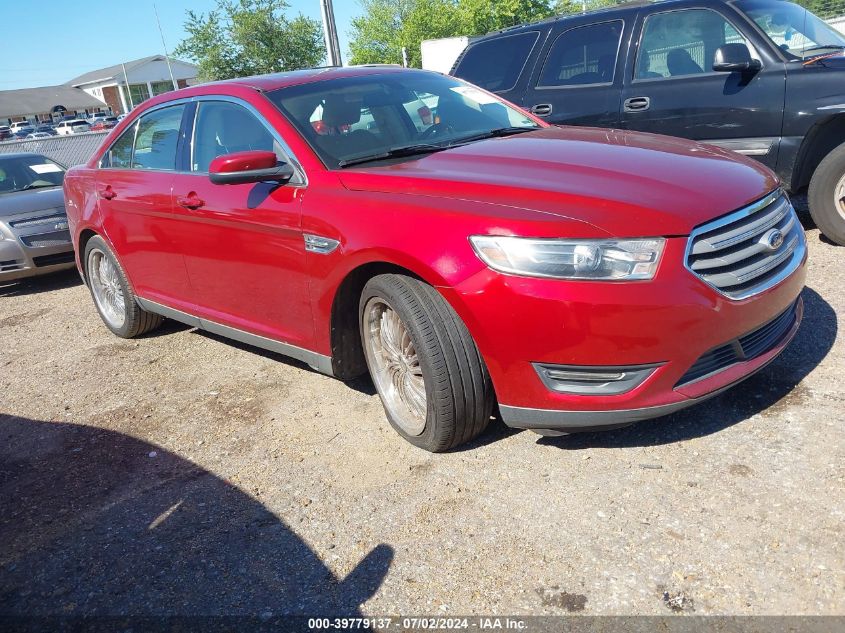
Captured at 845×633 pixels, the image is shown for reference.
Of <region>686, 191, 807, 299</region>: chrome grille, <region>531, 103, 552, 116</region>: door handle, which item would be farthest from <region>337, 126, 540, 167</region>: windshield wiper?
<region>531, 103, 552, 116</region>: door handle

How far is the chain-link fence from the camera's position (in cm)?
1455

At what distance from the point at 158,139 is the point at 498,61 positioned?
3506 mm

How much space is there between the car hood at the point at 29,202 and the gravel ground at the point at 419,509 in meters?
4.60

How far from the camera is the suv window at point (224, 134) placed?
12.5 ft

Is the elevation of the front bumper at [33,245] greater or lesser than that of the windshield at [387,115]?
lesser

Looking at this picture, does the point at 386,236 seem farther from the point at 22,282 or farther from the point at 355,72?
the point at 22,282

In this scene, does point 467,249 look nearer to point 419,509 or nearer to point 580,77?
point 419,509

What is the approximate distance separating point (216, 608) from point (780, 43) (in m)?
5.54

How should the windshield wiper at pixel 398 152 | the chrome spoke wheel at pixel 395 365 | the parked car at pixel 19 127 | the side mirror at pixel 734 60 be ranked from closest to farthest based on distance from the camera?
the chrome spoke wheel at pixel 395 365
the windshield wiper at pixel 398 152
the side mirror at pixel 734 60
the parked car at pixel 19 127

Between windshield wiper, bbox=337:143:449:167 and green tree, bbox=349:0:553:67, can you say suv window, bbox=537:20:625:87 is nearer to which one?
windshield wiper, bbox=337:143:449:167

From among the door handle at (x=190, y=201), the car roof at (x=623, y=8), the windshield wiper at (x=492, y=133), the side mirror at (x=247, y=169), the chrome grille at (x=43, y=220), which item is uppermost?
the car roof at (x=623, y=8)

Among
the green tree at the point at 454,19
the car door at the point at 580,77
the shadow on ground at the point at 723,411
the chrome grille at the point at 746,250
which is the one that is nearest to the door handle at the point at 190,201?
the shadow on ground at the point at 723,411

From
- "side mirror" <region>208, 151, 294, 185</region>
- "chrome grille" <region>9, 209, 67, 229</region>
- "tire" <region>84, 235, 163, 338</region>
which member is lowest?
"tire" <region>84, 235, 163, 338</region>

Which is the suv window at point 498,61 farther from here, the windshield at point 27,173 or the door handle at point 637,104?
the windshield at point 27,173
